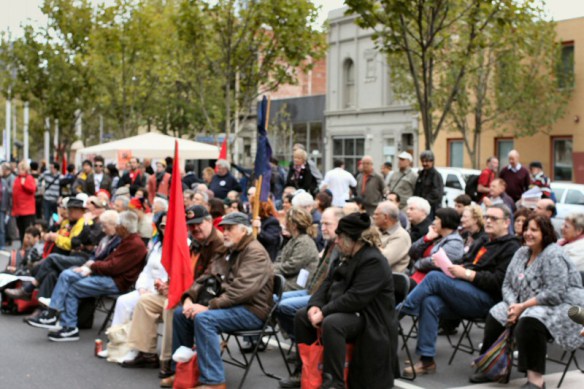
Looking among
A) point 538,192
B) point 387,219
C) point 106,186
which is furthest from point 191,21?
point 387,219

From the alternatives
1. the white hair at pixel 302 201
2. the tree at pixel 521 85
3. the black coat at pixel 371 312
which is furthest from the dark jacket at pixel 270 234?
the tree at pixel 521 85

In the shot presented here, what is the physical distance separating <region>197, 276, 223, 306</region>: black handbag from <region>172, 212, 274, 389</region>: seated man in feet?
0.19

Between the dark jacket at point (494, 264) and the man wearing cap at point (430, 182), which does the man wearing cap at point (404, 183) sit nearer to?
the man wearing cap at point (430, 182)

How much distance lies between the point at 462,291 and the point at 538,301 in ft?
2.92

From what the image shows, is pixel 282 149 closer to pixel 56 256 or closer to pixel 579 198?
pixel 579 198

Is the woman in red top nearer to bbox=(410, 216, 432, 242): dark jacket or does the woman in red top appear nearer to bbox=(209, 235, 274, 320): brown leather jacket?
Answer: bbox=(410, 216, 432, 242): dark jacket

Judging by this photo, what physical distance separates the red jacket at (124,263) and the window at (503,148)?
26613mm

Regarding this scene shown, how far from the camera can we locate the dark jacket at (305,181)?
15922 millimetres

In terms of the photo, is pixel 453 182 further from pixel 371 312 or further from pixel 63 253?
pixel 371 312

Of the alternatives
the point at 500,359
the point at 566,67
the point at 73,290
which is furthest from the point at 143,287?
the point at 566,67

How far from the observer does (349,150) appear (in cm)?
4378

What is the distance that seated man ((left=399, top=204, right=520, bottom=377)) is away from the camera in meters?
8.27

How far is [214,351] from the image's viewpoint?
25.0 feet

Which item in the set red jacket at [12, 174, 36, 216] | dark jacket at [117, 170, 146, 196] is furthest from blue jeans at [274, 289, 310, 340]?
red jacket at [12, 174, 36, 216]
